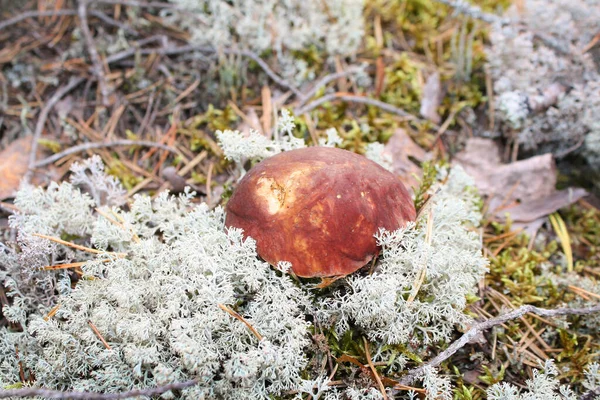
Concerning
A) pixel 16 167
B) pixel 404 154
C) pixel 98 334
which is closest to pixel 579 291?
pixel 404 154

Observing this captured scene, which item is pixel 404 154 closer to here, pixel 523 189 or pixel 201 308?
pixel 523 189

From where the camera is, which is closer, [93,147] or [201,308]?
[201,308]

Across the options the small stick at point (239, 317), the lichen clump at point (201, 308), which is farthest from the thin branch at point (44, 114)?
the small stick at point (239, 317)

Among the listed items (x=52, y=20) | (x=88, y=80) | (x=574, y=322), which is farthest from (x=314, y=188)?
(x=52, y=20)

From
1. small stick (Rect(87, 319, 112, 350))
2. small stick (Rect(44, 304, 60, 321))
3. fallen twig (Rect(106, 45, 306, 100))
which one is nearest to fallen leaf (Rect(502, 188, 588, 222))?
fallen twig (Rect(106, 45, 306, 100))

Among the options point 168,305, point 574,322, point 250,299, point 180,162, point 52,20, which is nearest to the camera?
point 168,305

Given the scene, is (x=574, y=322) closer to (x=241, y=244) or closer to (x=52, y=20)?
(x=241, y=244)

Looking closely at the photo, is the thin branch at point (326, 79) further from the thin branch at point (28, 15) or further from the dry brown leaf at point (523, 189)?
the thin branch at point (28, 15)
